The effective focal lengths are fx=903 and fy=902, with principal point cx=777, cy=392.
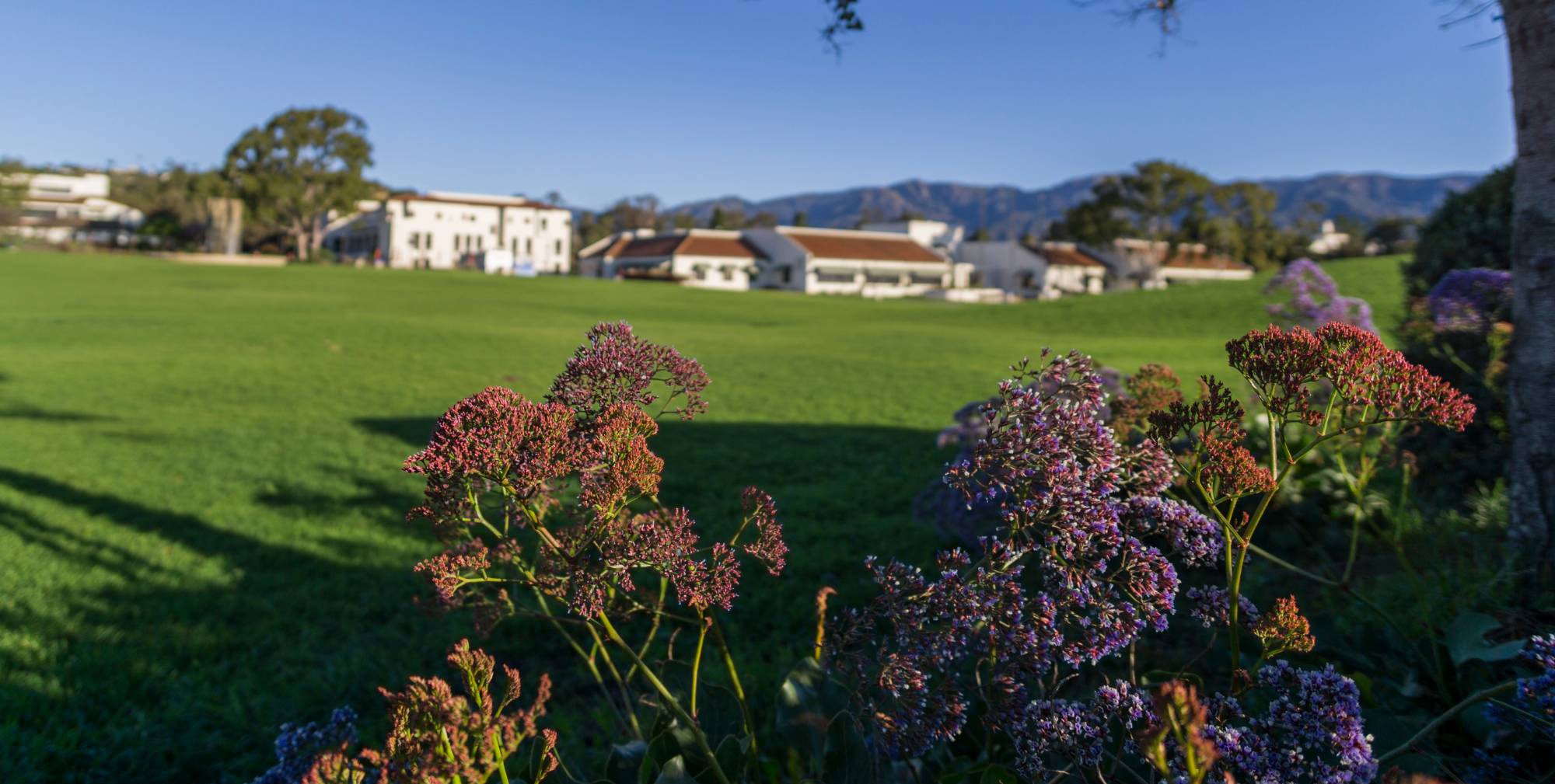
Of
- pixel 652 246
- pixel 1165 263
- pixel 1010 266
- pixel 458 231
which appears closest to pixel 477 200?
pixel 458 231

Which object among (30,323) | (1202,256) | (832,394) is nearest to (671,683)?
(832,394)

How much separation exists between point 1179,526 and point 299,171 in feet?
278

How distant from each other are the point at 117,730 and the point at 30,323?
23.5 meters

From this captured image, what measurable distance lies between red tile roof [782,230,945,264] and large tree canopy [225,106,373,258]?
36740mm

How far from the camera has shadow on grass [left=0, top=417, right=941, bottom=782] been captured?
311 centimetres

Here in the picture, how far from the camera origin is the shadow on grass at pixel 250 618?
3.11 m

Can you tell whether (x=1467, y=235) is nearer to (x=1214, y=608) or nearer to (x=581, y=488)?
(x=1214, y=608)

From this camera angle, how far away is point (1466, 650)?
1734mm

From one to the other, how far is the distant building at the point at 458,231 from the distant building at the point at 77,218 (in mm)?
21218

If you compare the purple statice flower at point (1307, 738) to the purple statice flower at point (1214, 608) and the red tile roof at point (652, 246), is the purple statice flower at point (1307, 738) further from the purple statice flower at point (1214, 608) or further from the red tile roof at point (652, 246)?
the red tile roof at point (652, 246)

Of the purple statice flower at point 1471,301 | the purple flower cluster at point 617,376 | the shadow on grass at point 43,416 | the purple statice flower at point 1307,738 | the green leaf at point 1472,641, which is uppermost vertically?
the purple statice flower at point 1471,301

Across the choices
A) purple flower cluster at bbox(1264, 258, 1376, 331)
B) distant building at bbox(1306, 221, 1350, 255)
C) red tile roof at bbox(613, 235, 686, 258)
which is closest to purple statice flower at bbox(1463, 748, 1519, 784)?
purple flower cluster at bbox(1264, 258, 1376, 331)

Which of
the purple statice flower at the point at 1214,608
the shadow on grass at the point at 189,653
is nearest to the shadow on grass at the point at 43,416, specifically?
the shadow on grass at the point at 189,653

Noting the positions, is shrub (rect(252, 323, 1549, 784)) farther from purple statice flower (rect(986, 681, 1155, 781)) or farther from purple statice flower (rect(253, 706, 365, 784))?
purple statice flower (rect(253, 706, 365, 784))
